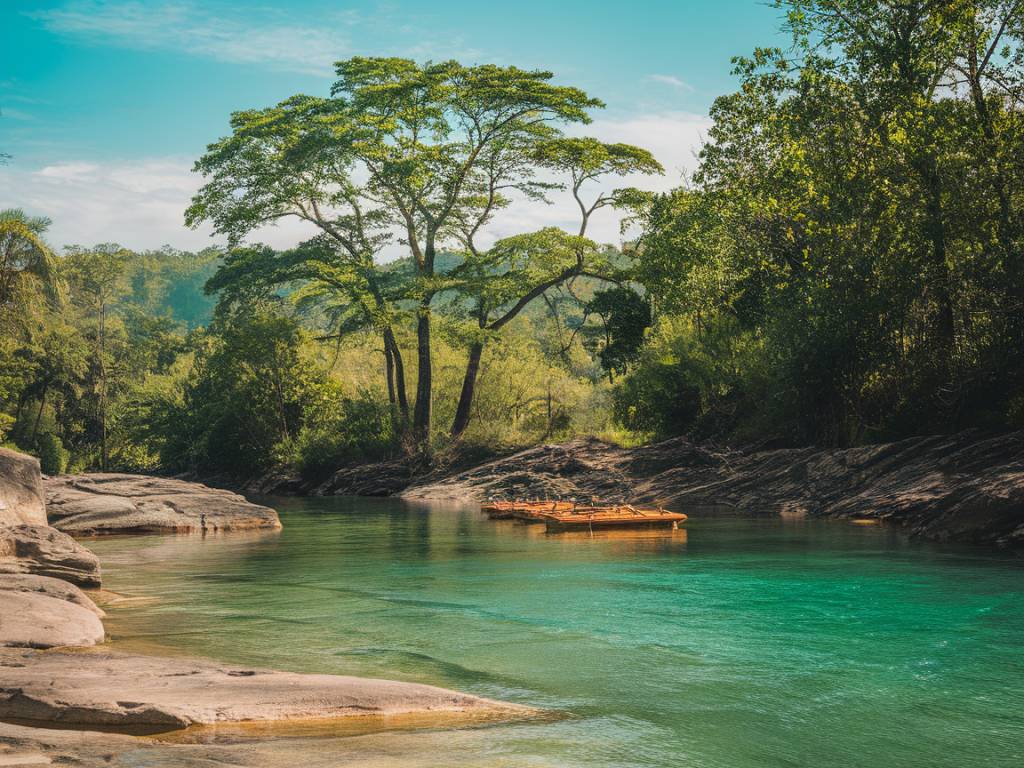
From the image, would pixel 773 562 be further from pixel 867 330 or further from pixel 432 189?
pixel 432 189

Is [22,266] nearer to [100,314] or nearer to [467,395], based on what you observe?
[467,395]

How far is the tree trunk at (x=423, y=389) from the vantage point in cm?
4025

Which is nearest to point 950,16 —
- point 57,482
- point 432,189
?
point 432,189

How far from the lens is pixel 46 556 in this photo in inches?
495

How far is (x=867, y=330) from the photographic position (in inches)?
998

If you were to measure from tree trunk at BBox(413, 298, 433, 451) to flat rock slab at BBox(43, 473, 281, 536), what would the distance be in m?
15.6

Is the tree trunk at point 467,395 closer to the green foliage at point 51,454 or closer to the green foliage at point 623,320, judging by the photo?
the green foliage at point 623,320

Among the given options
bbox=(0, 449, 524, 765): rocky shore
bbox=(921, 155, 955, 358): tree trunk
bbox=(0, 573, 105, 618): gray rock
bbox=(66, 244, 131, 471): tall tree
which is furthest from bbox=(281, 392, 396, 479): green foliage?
bbox=(0, 449, 524, 765): rocky shore

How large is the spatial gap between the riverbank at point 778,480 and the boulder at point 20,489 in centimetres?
1520

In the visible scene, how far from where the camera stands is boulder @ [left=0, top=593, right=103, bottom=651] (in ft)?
27.7

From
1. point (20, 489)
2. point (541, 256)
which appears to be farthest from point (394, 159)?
point (20, 489)

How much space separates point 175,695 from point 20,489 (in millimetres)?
8789

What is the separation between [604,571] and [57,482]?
45.4 feet

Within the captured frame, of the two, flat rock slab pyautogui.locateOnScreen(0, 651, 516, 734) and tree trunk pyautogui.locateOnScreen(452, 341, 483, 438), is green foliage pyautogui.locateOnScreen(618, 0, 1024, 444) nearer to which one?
tree trunk pyautogui.locateOnScreen(452, 341, 483, 438)
